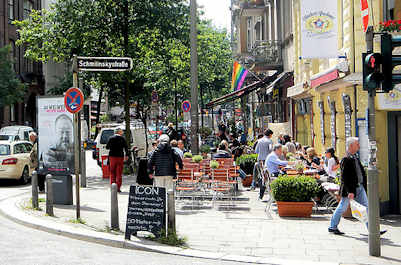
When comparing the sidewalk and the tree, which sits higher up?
the tree

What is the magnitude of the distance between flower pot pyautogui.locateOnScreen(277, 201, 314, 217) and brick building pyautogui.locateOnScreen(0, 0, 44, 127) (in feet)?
113

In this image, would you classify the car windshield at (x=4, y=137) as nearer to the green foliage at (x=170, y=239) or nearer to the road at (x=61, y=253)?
the road at (x=61, y=253)

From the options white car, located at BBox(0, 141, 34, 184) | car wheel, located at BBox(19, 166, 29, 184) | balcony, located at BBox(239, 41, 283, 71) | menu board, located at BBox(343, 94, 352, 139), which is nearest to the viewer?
menu board, located at BBox(343, 94, 352, 139)

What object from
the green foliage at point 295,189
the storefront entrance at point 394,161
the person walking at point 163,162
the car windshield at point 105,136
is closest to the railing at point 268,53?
the car windshield at point 105,136

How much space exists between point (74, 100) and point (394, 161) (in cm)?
690

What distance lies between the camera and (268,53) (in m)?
25.3

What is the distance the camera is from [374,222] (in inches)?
311

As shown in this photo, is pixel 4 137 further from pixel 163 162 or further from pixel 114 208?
pixel 114 208

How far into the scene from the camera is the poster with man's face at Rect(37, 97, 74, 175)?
12.8m

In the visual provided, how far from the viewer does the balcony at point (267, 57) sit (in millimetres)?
25000

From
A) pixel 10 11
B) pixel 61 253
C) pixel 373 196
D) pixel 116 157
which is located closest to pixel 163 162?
pixel 116 157

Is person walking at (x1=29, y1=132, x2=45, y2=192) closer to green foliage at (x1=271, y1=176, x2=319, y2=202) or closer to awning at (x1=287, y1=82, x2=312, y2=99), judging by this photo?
green foliage at (x1=271, y1=176, x2=319, y2=202)

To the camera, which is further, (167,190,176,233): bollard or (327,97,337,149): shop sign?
(327,97,337,149): shop sign

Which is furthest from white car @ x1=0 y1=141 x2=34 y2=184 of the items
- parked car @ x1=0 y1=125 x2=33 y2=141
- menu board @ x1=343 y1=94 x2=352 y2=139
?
parked car @ x1=0 y1=125 x2=33 y2=141
